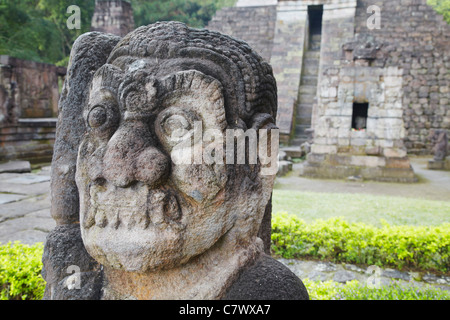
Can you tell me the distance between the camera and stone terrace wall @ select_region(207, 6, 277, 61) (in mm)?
19484

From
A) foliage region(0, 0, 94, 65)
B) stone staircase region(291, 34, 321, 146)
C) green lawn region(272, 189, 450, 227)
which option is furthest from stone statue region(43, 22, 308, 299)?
foliage region(0, 0, 94, 65)

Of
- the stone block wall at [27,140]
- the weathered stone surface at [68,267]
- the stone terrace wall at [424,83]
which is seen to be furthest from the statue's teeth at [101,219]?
the stone terrace wall at [424,83]

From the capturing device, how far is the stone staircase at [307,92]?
14703 mm

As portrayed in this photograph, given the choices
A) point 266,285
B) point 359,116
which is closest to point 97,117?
point 266,285

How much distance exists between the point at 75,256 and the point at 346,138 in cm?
825

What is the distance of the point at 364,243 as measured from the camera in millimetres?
3686

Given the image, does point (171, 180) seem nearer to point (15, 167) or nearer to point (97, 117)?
point (97, 117)

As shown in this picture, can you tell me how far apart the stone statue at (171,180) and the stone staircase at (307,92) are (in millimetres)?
12688

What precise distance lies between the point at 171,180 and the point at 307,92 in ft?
52.4

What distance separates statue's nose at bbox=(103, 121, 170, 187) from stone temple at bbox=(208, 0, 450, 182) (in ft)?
16.3

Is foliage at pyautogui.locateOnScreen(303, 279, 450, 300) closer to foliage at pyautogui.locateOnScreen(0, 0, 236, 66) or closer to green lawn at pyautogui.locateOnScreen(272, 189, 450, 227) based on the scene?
green lawn at pyautogui.locateOnScreen(272, 189, 450, 227)

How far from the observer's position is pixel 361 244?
12.2 ft

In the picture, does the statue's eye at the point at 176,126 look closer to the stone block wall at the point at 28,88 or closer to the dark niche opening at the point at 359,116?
the dark niche opening at the point at 359,116

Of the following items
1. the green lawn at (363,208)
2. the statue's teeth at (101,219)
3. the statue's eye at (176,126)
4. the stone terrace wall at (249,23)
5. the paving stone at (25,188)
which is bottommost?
the paving stone at (25,188)
